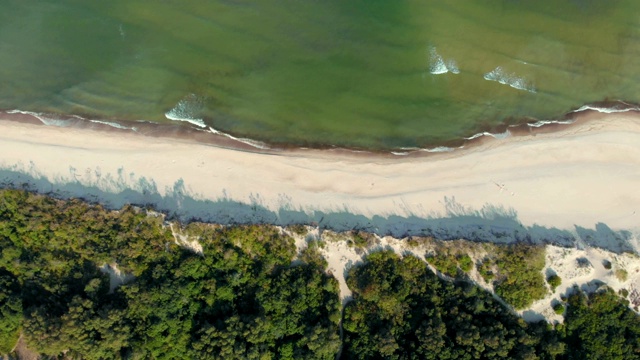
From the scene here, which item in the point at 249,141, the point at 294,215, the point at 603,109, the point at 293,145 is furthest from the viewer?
the point at 249,141

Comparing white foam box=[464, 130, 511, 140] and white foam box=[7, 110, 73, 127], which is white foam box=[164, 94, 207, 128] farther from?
white foam box=[464, 130, 511, 140]

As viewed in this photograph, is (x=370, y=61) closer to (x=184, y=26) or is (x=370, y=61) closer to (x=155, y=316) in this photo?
(x=184, y=26)

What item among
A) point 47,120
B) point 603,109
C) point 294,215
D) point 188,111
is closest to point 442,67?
point 603,109

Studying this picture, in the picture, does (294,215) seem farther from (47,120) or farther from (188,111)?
(47,120)

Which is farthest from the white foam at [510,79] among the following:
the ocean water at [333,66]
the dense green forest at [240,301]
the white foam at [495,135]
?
the dense green forest at [240,301]

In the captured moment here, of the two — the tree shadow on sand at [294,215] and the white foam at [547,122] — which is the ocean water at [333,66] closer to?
the white foam at [547,122]

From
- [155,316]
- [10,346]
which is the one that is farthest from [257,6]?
[10,346]
